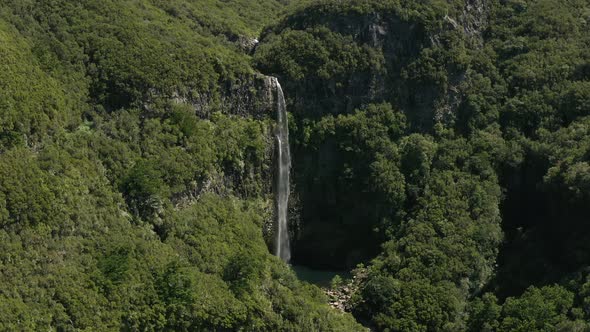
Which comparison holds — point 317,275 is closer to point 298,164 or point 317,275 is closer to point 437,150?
point 298,164

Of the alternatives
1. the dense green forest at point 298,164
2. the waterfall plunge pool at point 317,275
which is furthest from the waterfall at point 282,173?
the waterfall plunge pool at point 317,275

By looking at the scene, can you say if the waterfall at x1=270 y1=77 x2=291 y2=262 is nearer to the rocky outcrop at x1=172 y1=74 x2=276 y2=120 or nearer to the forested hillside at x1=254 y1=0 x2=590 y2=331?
the rocky outcrop at x1=172 y1=74 x2=276 y2=120

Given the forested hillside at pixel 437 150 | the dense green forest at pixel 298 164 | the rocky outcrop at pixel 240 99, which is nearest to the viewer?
the dense green forest at pixel 298 164

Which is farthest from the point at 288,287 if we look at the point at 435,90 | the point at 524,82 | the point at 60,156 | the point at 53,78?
the point at 524,82

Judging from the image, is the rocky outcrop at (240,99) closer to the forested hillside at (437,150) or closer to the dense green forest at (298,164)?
the dense green forest at (298,164)

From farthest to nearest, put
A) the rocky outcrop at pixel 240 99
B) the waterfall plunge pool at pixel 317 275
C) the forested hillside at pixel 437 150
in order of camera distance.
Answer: the waterfall plunge pool at pixel 317 275, the rocky outcrop at pixel 240 99, the forested hillside at pixel 437 150

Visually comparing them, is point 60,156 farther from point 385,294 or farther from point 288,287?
point 385,294

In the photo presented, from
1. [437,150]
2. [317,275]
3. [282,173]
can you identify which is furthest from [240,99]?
[437,150]
